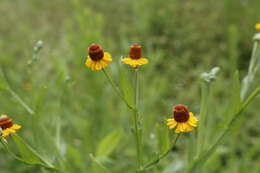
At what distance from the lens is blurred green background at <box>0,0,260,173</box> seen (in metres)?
1.82

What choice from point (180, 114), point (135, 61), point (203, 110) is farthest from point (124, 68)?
point (180, 114)

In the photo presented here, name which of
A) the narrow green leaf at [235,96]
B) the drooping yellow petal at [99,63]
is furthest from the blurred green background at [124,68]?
the narrow green leaf at [235,96]

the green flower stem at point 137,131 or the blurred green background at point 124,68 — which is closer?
the green flower stem at point 137,131

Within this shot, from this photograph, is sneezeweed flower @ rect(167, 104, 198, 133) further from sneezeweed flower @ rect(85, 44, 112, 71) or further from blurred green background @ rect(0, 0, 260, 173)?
blurred green background @ rect(0, 0, 260, 173)

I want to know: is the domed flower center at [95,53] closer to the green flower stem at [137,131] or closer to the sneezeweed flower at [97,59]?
the sneezeweed flower at [97,59]

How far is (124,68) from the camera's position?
Answer: 1.79m

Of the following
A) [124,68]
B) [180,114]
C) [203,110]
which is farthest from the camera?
[124,68]

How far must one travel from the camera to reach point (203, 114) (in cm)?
112

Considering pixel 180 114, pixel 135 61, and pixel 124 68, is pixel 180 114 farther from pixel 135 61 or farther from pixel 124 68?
pixel 124 68

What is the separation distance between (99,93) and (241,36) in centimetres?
164

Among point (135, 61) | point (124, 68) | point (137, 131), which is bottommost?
point (124, 68)

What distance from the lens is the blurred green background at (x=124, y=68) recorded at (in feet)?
5.99

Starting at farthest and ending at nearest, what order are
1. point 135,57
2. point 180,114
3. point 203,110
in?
point 203,110 < point 135,57 < point 180,114

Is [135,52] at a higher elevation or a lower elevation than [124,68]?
higher
